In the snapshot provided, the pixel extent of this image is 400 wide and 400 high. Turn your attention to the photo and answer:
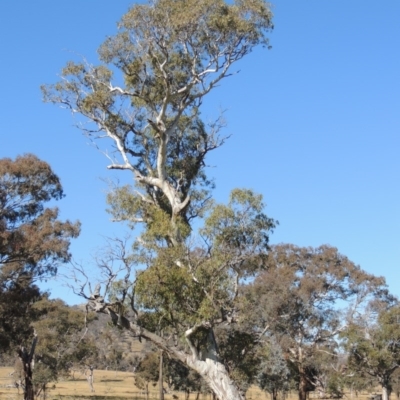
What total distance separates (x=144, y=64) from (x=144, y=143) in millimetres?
3086

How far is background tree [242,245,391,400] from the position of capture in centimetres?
4059

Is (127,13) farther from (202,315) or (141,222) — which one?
(202,315)

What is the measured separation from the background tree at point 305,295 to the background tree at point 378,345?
132cm

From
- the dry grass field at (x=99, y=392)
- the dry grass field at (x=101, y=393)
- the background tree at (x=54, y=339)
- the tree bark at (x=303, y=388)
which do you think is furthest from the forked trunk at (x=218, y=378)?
the background tree at (x=54, y=339)

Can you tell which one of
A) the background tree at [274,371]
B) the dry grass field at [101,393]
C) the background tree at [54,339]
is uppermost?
the background tree at [54,339]

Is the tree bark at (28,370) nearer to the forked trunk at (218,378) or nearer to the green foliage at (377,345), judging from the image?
the forked trunk at (218,378)

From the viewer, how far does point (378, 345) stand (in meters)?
43.3

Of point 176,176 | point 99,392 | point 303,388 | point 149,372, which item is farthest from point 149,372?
point 176,176

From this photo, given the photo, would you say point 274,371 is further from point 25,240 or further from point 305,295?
point 25,240

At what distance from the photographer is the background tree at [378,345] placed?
4222 centimetres

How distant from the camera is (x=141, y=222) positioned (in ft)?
69.5

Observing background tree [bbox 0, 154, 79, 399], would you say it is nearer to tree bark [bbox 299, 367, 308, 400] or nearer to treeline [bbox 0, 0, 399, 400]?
treeline [bbox 0, 0, 399, 400]

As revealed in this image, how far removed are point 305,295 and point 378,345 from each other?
22.3 ft

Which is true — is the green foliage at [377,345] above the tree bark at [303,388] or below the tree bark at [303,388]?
above
